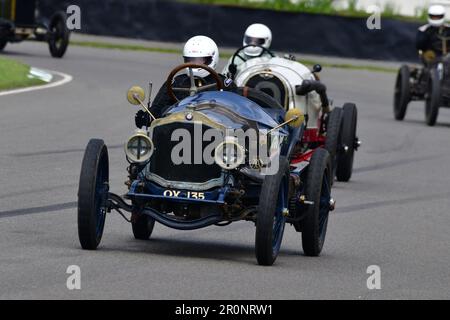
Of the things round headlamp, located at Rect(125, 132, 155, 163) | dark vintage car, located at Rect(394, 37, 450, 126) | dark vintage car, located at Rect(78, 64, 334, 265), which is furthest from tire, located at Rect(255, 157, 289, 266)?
dark vintage car, located at Rect(394, 37, 450, 126)

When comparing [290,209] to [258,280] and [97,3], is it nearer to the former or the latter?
[258,280]

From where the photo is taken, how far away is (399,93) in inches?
894

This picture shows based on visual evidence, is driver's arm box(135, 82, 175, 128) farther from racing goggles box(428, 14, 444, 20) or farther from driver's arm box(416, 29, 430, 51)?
racing goggles box(428, 14, 444, 20)

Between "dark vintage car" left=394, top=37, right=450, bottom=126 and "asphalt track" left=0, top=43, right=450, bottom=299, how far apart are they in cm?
135

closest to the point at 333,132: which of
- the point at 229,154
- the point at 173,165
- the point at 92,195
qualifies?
the point at 173,165

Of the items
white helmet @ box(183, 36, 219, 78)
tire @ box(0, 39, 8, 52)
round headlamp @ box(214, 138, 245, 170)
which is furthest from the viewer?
tire @ box(0, 39, 8, 52)

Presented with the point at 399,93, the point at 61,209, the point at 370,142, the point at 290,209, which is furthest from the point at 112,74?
the point at 290,209

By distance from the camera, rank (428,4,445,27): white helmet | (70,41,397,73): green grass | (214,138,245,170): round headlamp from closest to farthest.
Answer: (214,138,245,170): round headlamp < (428,4,445,27): white helmet < (70,41,397,73): green grass

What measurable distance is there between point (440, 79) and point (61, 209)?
1137cm

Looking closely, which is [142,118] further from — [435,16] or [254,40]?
[435,16]

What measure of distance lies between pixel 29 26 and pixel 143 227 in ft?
59.2

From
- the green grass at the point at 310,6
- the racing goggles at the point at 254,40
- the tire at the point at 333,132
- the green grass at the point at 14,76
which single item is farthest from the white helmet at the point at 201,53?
the green grass at the point at 310,6

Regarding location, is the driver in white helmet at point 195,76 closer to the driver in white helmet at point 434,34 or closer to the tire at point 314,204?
the tire at point 314,204

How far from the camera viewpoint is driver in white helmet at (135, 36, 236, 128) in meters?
10.0
